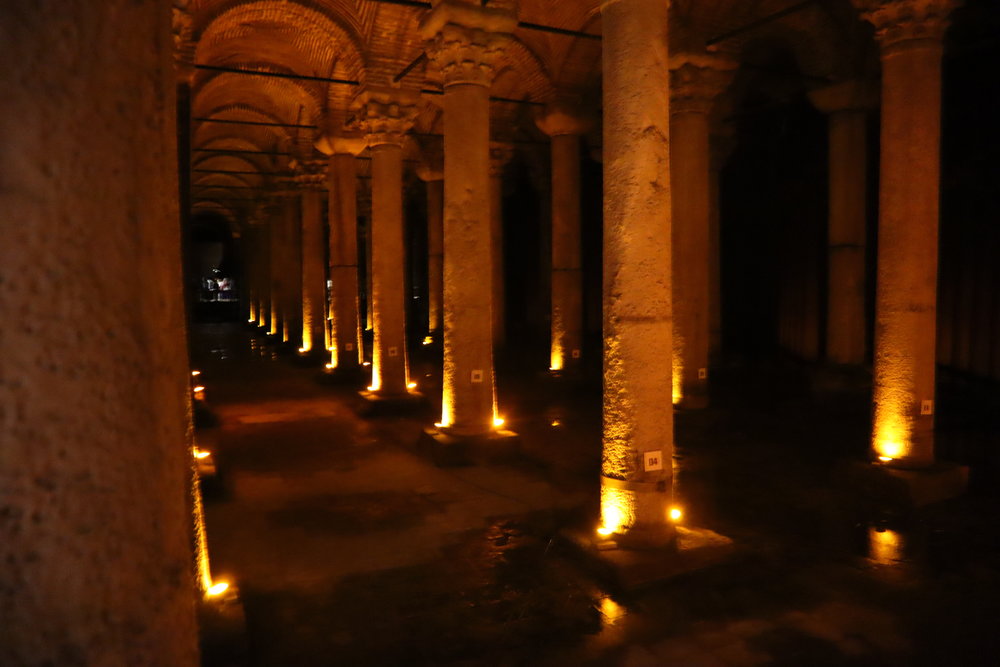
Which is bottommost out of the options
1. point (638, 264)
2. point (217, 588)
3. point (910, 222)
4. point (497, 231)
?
point (217, 588)

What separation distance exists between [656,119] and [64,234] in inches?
164

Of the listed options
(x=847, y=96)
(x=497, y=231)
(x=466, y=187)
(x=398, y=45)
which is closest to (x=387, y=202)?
(x=398, y=45)

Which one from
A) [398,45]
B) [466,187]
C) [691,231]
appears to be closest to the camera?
[466,187]

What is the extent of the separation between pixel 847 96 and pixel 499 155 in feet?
26.7

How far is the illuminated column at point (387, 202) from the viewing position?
10.2 metres

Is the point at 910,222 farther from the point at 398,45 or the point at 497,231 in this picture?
the point at 497,231

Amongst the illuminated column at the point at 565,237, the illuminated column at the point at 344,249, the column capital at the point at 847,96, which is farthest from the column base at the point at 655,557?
the illuminated column at the point at 344,249

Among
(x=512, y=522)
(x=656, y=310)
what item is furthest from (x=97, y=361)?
(x=512, y=522)

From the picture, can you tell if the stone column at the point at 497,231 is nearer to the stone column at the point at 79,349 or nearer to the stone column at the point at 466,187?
the stone column at the point at 466,187

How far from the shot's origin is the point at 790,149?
1417cm

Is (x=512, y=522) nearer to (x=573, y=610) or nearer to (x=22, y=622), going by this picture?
(x=573, y=610)

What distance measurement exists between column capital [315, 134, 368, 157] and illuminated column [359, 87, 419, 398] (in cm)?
300

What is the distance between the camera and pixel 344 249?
1382cm

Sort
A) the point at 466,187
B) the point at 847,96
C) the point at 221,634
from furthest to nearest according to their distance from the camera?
the point at 847,96, the point at 466,187, the point at 221,634
